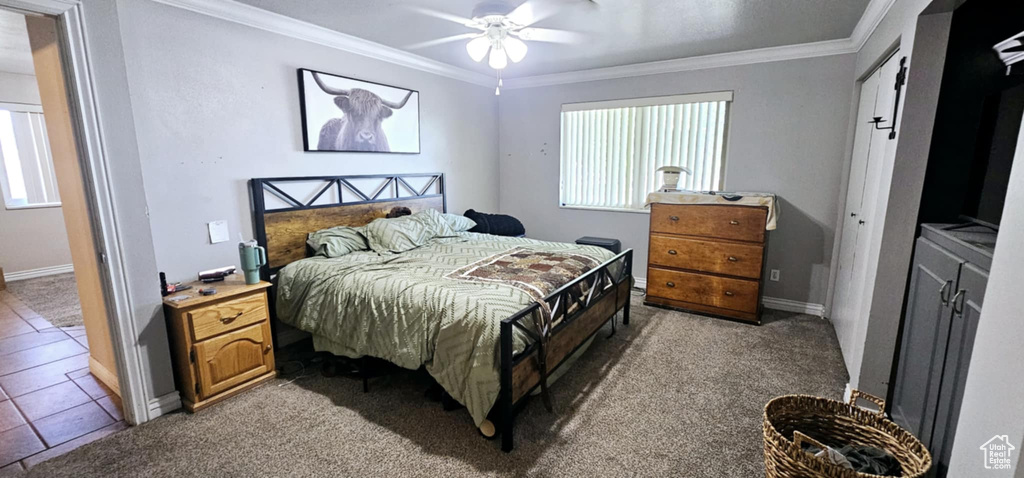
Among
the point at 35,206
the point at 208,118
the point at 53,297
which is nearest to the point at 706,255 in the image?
the point at 208,118

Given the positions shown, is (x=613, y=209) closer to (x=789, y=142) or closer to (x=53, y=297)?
(x=789, y=142)

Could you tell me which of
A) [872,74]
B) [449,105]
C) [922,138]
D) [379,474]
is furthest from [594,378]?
[449,105]

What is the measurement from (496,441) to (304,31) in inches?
120

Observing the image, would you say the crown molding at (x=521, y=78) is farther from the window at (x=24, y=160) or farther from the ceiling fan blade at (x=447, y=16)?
the window at (x=24, y=160)

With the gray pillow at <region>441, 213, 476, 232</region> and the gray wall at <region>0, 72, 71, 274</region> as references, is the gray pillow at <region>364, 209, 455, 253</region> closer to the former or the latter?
the gray pillow at <region>441, 213, 476, 232</region>

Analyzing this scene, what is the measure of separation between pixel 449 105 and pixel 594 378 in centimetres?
316

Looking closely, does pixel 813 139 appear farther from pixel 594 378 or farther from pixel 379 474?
pixel 379 474

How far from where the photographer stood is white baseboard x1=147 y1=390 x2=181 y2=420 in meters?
2.34

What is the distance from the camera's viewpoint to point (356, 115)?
3594 mm

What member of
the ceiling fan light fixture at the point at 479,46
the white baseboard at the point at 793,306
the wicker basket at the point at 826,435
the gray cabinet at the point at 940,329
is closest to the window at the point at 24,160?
the ceiling fan light fixture at the point at 479,46

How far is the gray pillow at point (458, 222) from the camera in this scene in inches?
163

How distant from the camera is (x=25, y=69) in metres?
4.82

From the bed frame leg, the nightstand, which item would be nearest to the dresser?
the bed frame leg

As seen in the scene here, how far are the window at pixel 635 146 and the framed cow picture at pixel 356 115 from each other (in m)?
1.80
